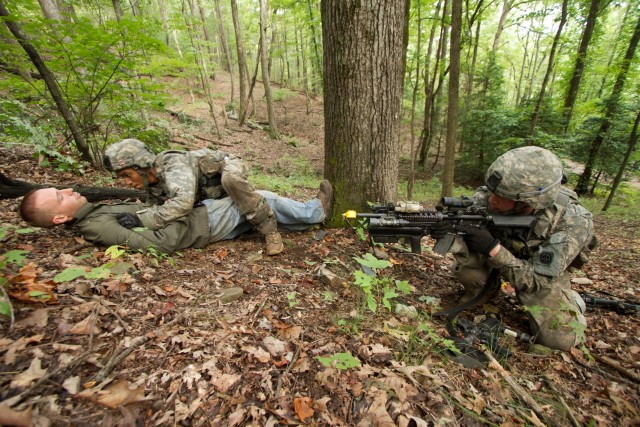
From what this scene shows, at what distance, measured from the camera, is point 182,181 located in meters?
3.85

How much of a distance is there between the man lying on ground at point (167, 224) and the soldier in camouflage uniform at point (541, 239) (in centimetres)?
206

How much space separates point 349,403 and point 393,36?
3961mm

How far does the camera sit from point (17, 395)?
4.63ft

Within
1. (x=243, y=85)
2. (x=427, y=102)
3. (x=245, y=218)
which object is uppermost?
(x=243, y=85)

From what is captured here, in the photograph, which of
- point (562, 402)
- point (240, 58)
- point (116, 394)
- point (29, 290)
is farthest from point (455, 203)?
point (240, 58)

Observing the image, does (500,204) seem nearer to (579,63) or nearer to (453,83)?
(453,83)

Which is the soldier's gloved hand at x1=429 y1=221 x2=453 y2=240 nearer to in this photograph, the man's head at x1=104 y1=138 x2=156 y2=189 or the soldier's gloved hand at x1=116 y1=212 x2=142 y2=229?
the soldier's gloved hand at x1=116 y1=212 x2=142 y2=229

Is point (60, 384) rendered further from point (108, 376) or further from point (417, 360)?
point (417, 360)

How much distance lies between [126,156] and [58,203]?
94 centimetres

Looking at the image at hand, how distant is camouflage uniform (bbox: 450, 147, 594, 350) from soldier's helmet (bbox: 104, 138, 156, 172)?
4.22 metres

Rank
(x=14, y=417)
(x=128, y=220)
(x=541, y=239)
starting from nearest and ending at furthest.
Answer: (x=14, y=417)
(x=541, y=239)
(x=128, y=220)

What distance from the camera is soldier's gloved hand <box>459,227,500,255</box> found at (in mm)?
3139

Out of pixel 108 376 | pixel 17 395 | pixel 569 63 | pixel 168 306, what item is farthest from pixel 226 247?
pixel 569 63

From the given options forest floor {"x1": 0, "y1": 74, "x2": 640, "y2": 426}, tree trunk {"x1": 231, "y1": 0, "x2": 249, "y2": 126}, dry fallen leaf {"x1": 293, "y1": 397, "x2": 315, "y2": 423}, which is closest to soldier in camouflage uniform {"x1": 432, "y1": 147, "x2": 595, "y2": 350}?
forest floor {"x1": 0, "y1": 74, "x2": 640, "y2": 426}
